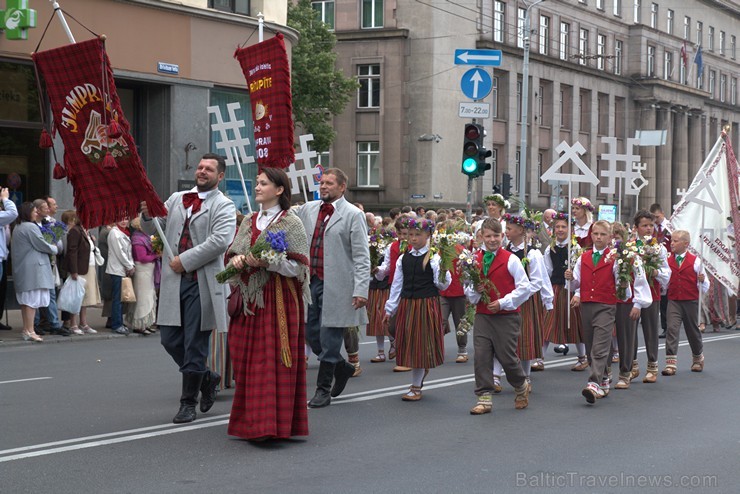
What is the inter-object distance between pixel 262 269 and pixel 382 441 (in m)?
1.55

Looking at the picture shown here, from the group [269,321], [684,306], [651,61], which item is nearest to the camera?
[269,321]

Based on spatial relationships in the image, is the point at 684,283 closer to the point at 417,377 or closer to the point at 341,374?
the point at 417,377

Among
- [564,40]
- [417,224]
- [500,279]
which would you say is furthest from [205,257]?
[564,40]

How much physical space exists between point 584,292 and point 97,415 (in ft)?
15.5

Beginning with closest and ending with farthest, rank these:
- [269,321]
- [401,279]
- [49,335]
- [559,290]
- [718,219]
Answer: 1. [269,321]
2. [401,279]
3. [559,290]
4. [49,335]
5. [718,219]

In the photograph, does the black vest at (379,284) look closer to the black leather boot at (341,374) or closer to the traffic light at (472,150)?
the black leather boot at (341,374)

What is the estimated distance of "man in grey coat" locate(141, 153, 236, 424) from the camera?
8.77 metres

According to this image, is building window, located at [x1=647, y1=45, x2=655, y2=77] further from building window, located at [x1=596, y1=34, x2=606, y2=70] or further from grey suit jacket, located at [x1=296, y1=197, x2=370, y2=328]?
grey suit jacket, located at [x1=296, y1=197, x2=370, y2=328]

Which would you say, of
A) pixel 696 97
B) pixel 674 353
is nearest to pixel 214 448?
pixel 674 353

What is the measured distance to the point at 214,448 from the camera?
26.4 ft

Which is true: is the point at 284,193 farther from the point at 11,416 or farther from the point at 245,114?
the point at 245,114

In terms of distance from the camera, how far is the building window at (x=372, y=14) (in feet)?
159

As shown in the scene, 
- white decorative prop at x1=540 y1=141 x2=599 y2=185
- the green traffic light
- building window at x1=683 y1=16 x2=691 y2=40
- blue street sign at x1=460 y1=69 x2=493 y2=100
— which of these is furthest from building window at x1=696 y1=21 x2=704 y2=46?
white decorative prop at x1=540 y1=141 x2=599 y2=185

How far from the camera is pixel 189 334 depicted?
28.8 feet
